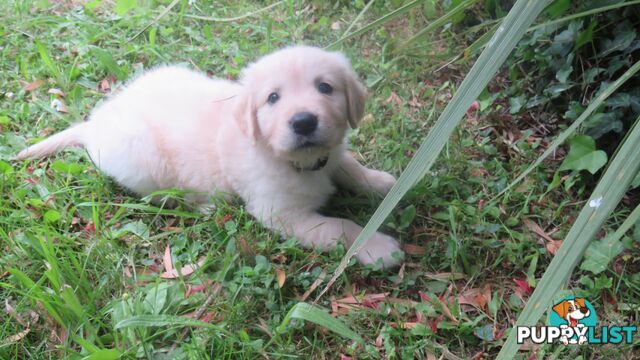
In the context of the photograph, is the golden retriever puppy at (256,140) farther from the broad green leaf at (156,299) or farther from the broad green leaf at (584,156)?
the broad green leaf at (584,156)

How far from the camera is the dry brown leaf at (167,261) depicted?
208 cm

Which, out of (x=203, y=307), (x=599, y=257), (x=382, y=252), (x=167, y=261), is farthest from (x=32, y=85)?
(x=599, y=257)

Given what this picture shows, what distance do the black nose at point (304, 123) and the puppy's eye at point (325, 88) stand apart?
196mm

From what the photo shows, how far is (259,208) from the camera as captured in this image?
7.17ft

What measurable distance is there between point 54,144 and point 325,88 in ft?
4.85

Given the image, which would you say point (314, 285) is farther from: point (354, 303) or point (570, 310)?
point (570, 310)

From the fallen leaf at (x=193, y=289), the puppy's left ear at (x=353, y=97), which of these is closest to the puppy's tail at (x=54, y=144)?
the fallen leaf at (x=193, y=289)

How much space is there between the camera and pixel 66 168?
2441 millimetres

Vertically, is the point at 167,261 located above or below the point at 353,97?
below

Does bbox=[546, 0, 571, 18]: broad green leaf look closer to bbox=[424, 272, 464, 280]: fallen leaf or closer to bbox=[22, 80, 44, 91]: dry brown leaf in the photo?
bbox=[424, 272, 464, 280]: fallen leaf

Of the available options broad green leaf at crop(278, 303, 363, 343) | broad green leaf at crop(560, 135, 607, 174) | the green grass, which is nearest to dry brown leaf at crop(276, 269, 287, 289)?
the green grass

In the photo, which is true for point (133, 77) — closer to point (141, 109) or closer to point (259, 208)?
point (141, 109)

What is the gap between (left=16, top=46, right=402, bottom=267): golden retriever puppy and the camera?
1936mm

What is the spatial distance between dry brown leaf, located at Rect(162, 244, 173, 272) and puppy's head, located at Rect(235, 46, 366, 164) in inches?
23.6
